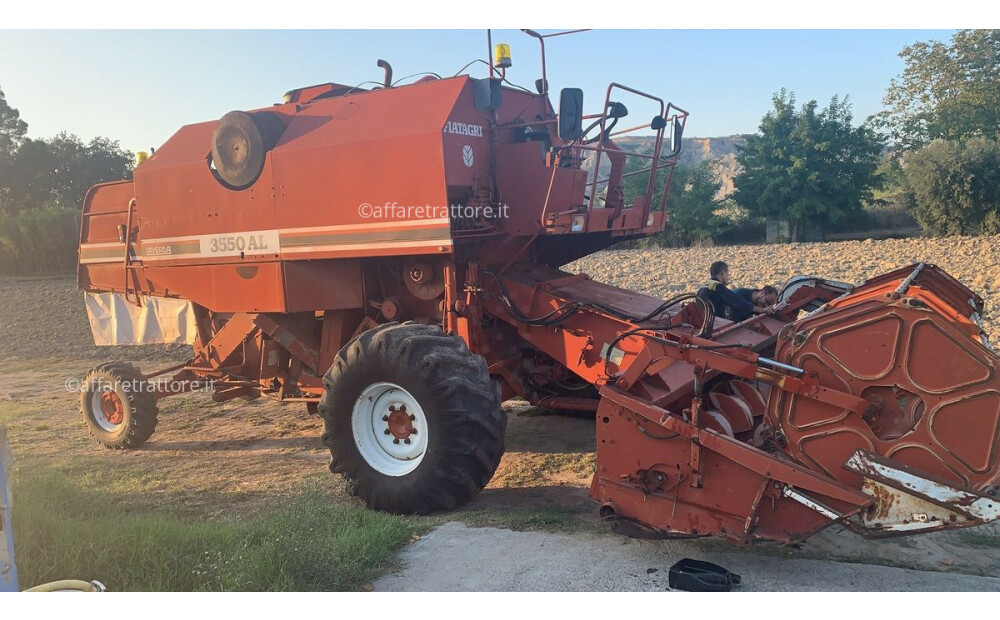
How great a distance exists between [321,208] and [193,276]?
189 centimetres

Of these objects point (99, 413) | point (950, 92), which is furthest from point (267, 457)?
point (950, 92)

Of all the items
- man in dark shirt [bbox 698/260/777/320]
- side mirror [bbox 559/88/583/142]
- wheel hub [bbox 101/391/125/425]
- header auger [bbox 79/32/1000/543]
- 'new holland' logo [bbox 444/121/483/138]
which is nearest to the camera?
header auger [bbox 79/32/1000/543]

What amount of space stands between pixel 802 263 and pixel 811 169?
13322 mm

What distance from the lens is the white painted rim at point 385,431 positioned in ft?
17.5

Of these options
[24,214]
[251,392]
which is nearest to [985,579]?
[251,392]

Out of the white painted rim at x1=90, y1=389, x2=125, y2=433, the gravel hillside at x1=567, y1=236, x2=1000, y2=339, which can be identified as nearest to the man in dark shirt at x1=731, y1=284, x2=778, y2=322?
the white painted rim at x1=90, y1=389, x2=125, y2=433

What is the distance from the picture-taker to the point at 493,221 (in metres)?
6.09

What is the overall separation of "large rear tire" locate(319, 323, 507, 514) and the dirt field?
1.11 feet

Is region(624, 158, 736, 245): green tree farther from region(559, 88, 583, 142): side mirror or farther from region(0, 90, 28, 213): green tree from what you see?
region(559, 88, 583, 142): side mirror

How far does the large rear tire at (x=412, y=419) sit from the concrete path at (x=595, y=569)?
1.96 ft

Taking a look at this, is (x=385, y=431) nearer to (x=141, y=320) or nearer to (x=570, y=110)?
(x=570, y=110)

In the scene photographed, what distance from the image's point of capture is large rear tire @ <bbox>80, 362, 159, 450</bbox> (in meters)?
7.78

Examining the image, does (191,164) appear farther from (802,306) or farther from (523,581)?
(802,306)

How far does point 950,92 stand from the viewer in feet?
107
